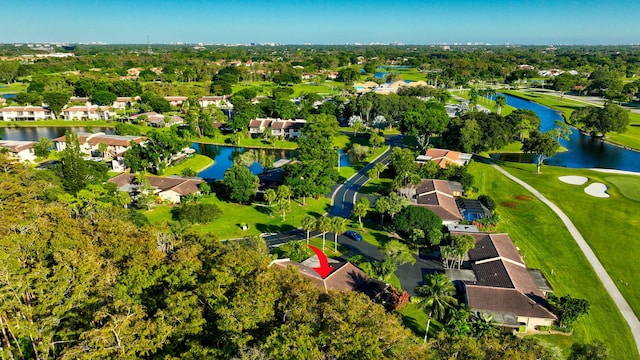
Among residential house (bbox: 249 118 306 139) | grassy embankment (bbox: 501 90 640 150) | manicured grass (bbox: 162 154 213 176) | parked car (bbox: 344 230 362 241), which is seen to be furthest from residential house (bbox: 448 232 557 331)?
grassy embankment (bbox: 501 90 640 150)

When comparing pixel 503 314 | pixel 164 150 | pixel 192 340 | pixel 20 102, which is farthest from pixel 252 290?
pixel 20 102

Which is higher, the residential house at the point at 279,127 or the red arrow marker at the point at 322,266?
the residential house at the point at 279,127

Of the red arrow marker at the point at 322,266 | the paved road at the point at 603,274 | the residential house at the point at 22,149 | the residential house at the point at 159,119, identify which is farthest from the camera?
the residential house at the point at 159,119

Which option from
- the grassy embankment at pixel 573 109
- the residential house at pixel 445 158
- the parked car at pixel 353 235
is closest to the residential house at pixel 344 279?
the parked car at pixel 353 235

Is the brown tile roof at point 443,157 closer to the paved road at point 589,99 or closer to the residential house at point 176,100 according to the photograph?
the residential house at point 176,100

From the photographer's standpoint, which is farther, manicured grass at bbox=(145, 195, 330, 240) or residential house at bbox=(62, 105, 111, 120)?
residential house at bbox=(62, 105, 111, 120)

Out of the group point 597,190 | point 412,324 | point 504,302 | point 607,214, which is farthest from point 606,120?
point 412,324

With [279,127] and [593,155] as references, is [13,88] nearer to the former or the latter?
[279,127]

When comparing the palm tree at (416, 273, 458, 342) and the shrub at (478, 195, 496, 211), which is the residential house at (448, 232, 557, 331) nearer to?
the palm tree at (416, 273, 458, 342)
